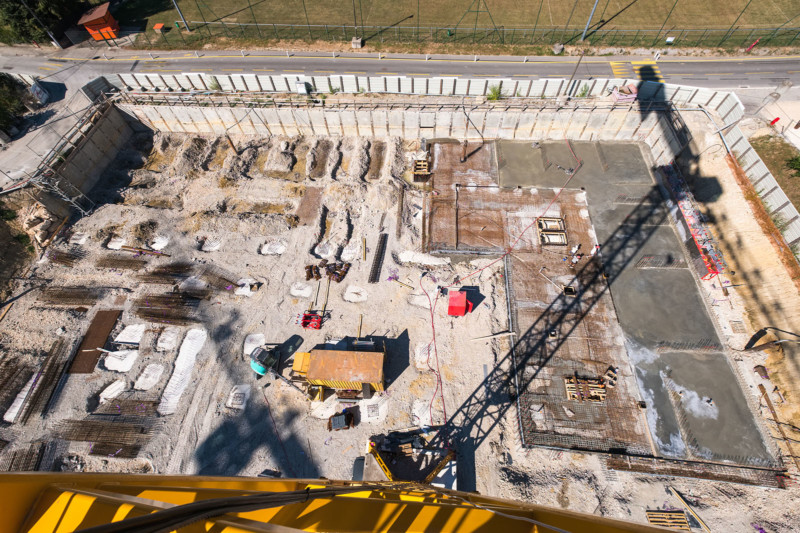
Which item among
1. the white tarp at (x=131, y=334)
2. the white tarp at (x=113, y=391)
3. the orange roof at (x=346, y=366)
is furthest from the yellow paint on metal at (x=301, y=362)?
the white tarp at (x=131, y=334)

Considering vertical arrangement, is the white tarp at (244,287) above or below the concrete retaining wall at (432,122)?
below

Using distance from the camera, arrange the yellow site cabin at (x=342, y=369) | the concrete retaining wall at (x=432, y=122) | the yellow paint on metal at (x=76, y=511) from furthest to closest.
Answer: the concrete retaining wall at (x=432, y=122)
the yellow site cabin at (x=342, y=369)
the yellow paint on metal at (x=76, y=511)

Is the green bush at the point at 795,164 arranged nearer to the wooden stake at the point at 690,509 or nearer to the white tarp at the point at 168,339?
the wooden stake at the point at 690,509

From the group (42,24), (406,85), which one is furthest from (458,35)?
(42,24)

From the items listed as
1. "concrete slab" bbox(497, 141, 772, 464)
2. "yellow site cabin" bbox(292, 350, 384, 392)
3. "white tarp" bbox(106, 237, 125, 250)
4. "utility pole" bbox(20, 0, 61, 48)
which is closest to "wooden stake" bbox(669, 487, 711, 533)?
"concrete slab" bbox(497, 141, 772, 464)

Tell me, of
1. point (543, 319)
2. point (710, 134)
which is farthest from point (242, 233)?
point (710, 134)

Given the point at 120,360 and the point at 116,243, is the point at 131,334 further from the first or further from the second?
the point at 116,243

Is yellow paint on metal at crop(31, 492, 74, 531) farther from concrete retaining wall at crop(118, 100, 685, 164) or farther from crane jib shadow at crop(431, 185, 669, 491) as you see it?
concrete retaining wall at crop(118, 100, 685, 164)
